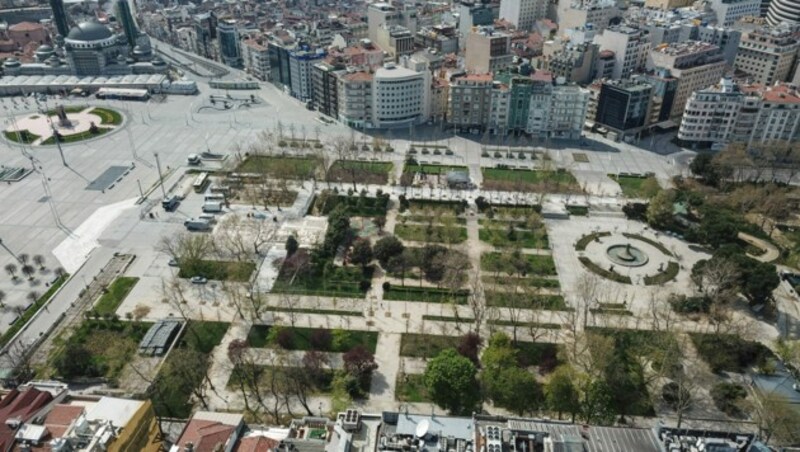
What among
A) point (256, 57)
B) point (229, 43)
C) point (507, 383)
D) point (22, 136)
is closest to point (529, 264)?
point (507, 383)

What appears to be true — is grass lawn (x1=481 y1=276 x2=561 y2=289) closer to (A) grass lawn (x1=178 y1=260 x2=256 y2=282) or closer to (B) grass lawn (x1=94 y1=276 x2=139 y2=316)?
(A) grass lawn (x1=178 y1=260 x2=256 y2=282)

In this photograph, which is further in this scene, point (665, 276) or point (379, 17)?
point (379, 17)

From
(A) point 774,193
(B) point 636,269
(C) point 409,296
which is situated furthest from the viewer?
(A) point 774,193

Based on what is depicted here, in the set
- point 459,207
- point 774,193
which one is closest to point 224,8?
point 459,207

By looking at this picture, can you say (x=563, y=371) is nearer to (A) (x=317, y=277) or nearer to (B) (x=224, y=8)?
(A) (x=317, y=277)

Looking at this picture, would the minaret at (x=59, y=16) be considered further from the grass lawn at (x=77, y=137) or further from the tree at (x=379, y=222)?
the tree at (x=379, y=222)

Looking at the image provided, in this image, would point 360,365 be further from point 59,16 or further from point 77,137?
point 59,16
